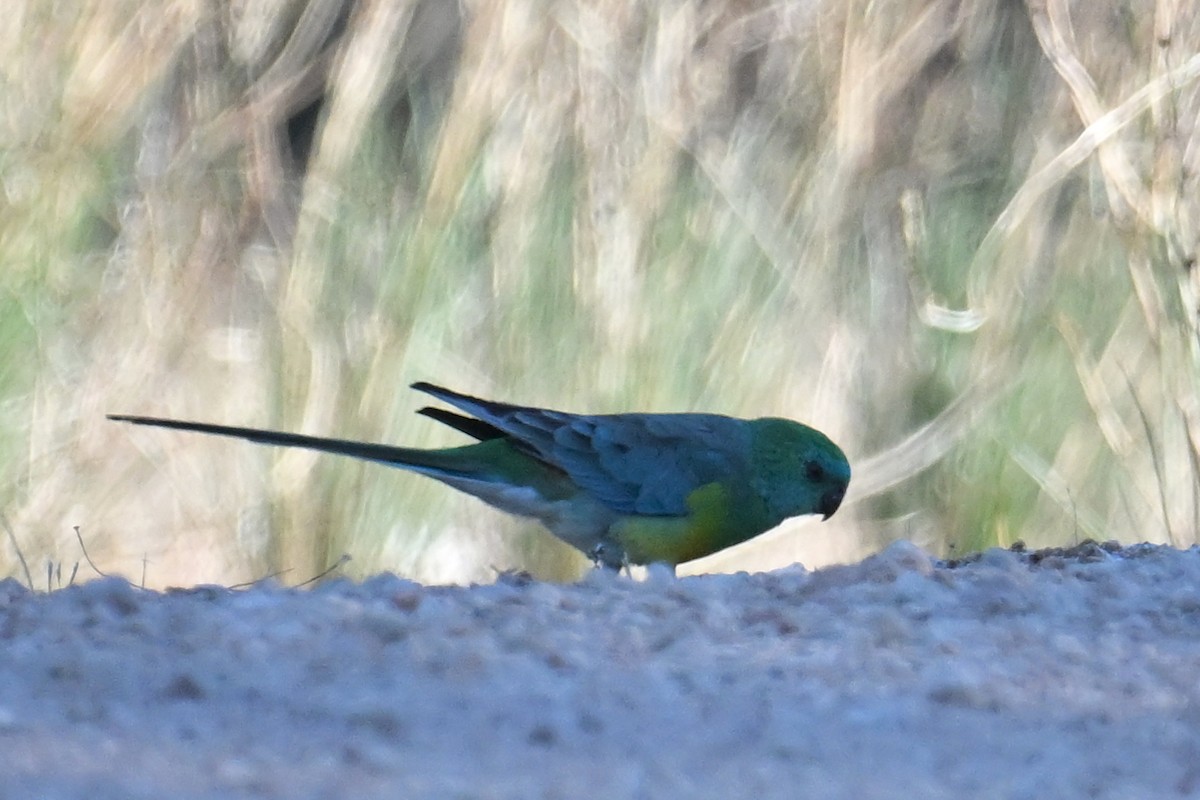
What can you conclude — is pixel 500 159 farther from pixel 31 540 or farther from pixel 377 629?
pixel 377 629

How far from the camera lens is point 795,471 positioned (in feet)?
13.6

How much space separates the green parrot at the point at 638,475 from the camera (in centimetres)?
400

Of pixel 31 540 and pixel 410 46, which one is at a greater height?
pixel 410 46

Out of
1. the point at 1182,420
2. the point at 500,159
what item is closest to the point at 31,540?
the point at 500,159

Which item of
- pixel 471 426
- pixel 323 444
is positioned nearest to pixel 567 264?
pixel 471 426

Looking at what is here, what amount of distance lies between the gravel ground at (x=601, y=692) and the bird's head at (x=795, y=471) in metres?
1.29

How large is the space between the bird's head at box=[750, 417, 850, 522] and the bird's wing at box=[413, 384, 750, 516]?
53mm

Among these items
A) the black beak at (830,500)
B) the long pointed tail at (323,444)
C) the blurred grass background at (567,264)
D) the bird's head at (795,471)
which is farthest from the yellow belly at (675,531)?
the blurred grass background at (567,264)

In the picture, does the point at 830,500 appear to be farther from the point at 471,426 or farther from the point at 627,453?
the point at 471,426

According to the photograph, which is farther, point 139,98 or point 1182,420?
point 139,98

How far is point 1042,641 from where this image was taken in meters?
2.43

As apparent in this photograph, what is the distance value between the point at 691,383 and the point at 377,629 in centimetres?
289

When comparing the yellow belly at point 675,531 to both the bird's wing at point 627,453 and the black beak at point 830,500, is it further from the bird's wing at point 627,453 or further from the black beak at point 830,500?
the black beak at point 830,500

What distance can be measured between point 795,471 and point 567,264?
1.24 m
